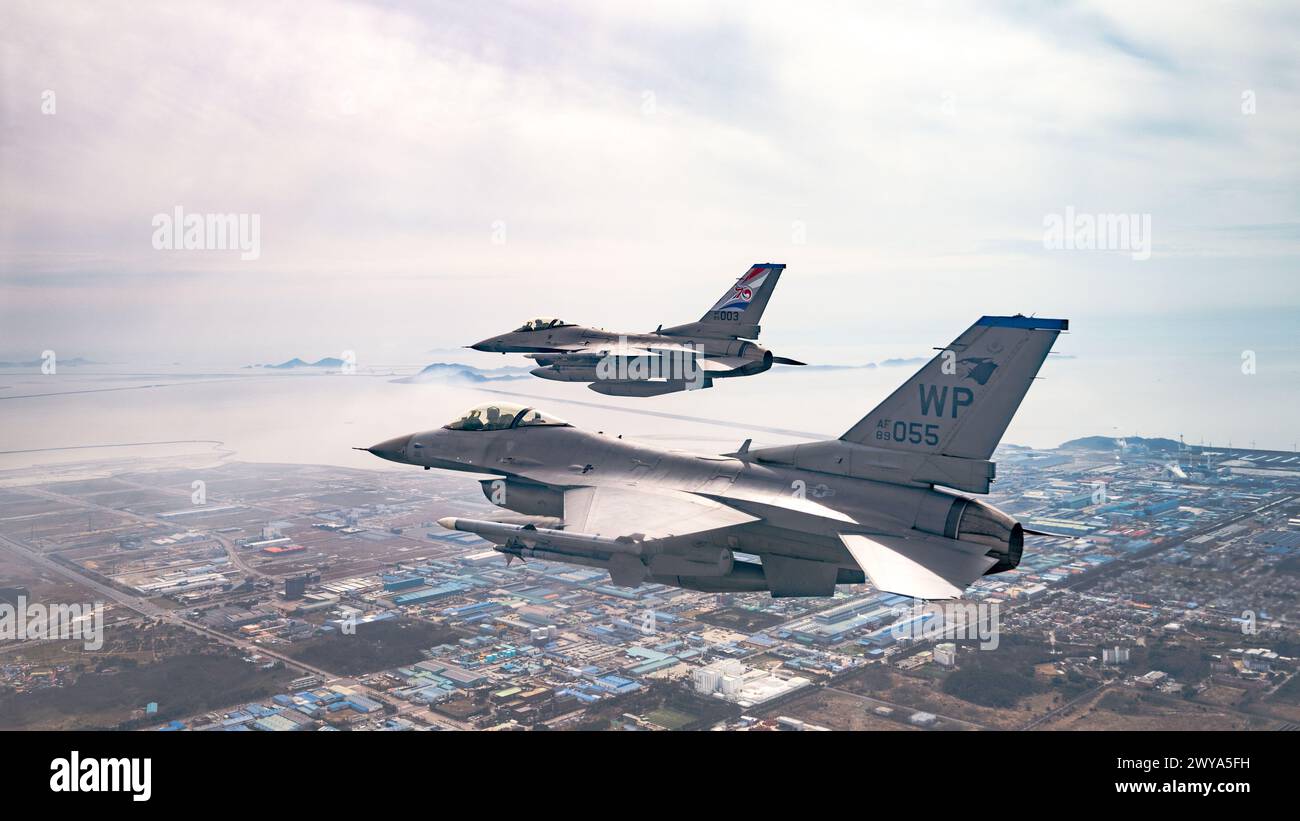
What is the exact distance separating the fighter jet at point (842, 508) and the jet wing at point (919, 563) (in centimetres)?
3

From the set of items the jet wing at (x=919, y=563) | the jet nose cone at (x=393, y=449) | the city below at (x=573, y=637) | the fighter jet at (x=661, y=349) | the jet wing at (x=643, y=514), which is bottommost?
the city below at (x=573, y=637)

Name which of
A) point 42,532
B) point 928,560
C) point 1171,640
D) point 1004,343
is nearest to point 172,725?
point 928,560

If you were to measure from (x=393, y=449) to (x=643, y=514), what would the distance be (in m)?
7.19

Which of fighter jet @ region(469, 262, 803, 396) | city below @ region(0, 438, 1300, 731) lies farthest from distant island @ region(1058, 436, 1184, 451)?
fighter jet @ region(469, 262, 803, 396)

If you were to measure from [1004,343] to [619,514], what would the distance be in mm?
6745

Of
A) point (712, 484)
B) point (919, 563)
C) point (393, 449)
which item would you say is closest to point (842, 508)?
point (919, 563)

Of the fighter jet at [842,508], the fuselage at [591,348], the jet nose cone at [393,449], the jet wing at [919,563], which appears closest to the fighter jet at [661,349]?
the fuselage at [591,348]

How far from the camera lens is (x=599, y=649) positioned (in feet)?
74.5

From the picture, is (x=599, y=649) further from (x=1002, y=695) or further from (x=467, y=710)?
(x=1002, y=695)

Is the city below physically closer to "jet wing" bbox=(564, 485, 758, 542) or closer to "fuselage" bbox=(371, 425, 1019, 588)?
"fuselage" bbox=(371, 425, 1019, 588)

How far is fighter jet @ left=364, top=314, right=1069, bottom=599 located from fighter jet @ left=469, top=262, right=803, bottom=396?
19.3ft

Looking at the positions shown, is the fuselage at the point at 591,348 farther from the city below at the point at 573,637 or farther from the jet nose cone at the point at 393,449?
the city below at the point at 573,637

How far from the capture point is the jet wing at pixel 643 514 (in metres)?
12.0

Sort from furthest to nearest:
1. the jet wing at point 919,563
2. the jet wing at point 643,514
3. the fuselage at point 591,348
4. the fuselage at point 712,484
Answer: the fuselage at point 591,348, the fuselage at point 712,484, the jet wing at point 643,514, the jet wing at point 919,563
